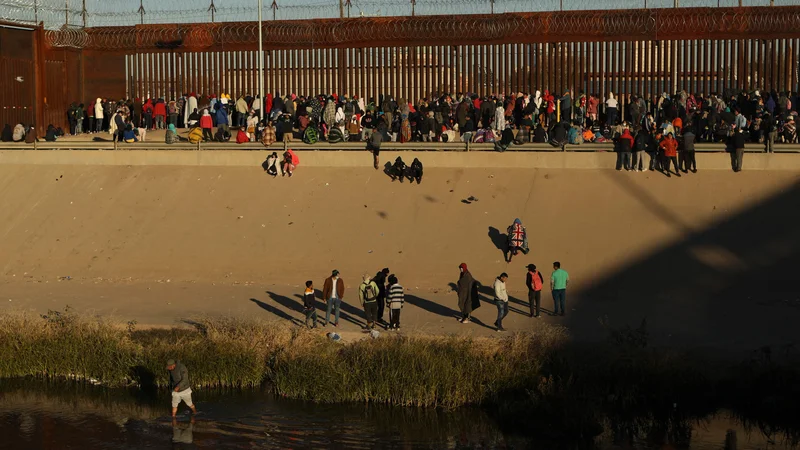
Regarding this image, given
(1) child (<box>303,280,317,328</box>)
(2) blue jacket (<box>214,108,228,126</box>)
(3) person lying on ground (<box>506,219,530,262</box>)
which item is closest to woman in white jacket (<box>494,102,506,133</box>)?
(3) person lying on ground (<box>506,219,530,262</box>)

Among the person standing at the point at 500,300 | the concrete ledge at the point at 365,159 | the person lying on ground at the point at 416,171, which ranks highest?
the concrete ledge at the point at 365,159

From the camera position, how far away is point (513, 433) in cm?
1828

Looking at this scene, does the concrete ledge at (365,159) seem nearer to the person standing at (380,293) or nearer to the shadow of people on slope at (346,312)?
the shadow of people on slope at (346,312)

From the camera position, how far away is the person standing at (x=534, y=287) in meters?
22.9

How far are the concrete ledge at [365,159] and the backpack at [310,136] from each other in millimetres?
833

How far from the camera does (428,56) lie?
129 ft

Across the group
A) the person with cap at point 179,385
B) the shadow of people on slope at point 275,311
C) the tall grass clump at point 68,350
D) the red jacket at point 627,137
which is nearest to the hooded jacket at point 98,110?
the shadow of people on slope at point 275,311

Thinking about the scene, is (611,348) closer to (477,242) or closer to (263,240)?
(477,242)

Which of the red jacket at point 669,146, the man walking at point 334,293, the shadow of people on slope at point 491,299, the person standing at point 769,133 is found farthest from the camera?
the person standing at point 769,133

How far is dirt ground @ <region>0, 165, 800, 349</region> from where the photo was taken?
24156mm

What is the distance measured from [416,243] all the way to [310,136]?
670 cm

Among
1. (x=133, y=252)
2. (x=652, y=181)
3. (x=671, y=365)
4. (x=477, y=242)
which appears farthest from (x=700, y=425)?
(x=133, y=252)

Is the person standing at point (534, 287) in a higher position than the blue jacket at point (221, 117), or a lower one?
lower

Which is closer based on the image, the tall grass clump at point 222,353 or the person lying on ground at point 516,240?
the tall grass clump at point 222,353
